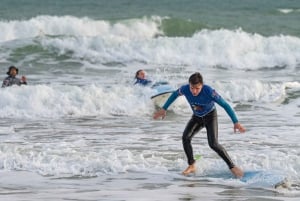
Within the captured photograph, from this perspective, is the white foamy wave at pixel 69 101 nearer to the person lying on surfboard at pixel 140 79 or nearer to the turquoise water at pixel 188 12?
the person lying on surfboard at pixel 140 79

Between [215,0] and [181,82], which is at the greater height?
[215,0]

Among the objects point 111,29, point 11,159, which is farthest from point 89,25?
point 11,159

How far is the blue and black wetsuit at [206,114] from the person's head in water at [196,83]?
0.30ft

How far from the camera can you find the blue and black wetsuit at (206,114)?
1012 cm

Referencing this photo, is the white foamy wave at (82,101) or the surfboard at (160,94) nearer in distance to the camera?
the white foamy wave at (82,101)

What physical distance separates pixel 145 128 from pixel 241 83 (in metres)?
6.19

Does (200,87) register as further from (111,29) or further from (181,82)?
(111,29)

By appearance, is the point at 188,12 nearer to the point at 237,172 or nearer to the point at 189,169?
the point at 189,169

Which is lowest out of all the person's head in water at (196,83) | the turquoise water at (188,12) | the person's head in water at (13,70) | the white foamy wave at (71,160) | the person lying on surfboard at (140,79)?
the white foamy wave at (71,160)

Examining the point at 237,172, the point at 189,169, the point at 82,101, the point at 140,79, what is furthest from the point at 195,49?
the point at 237,172

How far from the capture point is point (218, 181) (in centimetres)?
1004

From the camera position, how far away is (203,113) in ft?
34.0

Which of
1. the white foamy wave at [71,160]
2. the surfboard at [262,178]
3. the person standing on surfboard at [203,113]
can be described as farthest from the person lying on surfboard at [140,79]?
the surfboard at [262,178]

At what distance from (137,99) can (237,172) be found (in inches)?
320
